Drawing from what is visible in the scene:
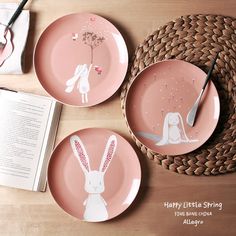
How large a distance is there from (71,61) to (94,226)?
1.41ft

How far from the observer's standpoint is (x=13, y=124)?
100cm

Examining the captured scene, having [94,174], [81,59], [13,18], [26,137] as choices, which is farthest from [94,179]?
[13,18]

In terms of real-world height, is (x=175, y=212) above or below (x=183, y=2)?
below

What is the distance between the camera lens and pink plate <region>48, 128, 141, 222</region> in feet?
3.19

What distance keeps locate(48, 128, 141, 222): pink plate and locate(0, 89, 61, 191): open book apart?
4cm

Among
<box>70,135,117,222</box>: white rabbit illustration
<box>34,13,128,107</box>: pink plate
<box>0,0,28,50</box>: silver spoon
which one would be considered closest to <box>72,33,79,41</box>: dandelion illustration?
<box>34,13,128,107</box>: pink plate

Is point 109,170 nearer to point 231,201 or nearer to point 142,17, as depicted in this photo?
point 231,201

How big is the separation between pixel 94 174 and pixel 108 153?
0.06m

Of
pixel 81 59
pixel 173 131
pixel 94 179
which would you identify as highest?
pixel 81 59

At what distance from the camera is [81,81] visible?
1022 millimetres

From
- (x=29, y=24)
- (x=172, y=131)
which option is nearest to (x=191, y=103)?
(x=172, y=131)

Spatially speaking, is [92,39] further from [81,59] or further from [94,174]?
[94,174]

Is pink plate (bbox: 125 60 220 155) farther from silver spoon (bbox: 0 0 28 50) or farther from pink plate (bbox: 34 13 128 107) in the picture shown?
silver spoon (bbox: 0 0 28 50)

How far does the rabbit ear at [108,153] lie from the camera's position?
3.23 ft
